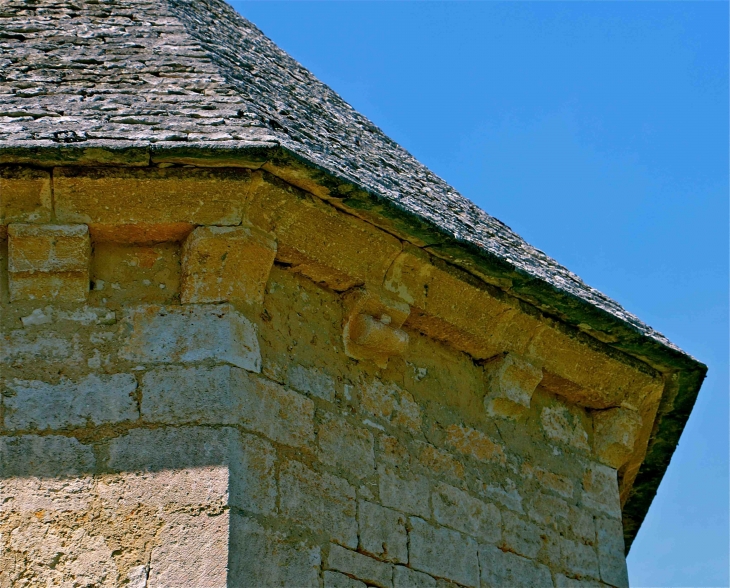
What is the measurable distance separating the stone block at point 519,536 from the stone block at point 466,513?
0.04 meters

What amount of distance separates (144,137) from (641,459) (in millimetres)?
3341

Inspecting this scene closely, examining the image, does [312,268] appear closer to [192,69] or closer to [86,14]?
[192,69]

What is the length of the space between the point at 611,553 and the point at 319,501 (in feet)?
6.12

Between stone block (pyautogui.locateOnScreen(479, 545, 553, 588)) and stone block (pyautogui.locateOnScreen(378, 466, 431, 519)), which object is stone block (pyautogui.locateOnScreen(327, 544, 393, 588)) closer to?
stone block (pyautogui.locateOnScreen(378, 466, 431, 519))

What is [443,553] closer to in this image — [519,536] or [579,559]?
[519,536]

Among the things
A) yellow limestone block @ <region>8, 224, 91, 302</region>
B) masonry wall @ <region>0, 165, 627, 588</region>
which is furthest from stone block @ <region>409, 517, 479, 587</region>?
yellow limestone block @ <region>8, 224, 91, 302</region>

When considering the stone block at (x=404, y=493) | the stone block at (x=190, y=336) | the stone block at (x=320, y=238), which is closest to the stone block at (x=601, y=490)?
the stone block at (x=404, y=493)

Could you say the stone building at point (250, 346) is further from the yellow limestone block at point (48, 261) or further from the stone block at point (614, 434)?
the stone block at point (614, 434)

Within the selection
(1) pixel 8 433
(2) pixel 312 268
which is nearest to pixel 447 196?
(2) pixel 312 268

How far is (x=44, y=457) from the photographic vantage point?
3904 millimetres

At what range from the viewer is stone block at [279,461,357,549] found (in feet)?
13.4

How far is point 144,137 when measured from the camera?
4.14 meters

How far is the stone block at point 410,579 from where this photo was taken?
4.30 meters

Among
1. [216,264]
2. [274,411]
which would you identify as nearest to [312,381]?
[274,411]
